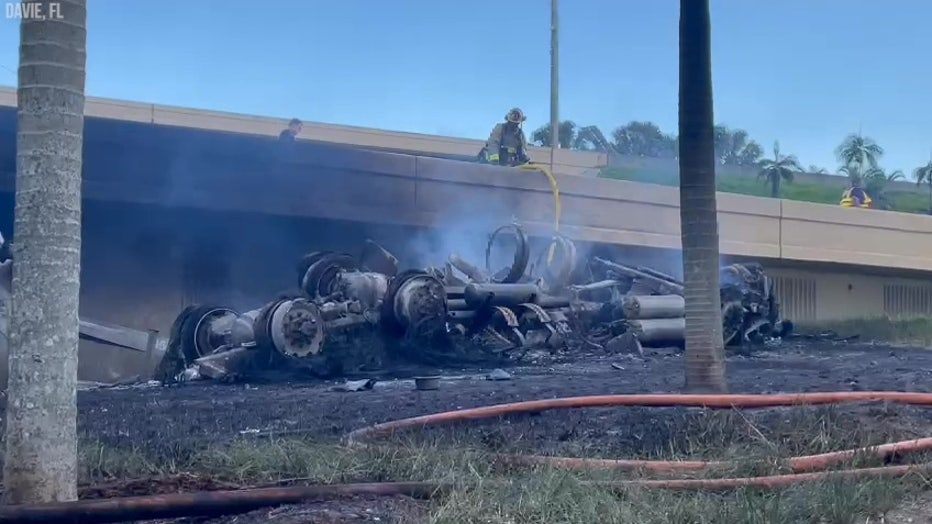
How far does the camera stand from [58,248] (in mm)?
4691

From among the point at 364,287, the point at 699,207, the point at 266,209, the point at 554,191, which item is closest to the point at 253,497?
the point at 699,207

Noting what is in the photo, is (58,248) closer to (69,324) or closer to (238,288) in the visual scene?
(69,324)

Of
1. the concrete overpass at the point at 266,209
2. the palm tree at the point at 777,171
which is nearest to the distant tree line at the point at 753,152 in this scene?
the palm tree at the point at 777,171

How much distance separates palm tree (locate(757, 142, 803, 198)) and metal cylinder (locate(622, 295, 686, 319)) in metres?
30.3

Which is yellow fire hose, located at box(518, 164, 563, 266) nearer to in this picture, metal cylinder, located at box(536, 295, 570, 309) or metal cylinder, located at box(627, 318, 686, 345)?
metal cylinder, located at box(536, 295, 570, 309)

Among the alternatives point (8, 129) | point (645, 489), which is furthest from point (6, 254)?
point (645, 489)

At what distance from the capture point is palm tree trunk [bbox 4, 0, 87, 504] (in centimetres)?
461

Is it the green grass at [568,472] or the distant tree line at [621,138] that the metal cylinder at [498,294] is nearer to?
the green grass at [568,472]

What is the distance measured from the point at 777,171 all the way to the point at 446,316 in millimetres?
35292

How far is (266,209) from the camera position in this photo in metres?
18.7

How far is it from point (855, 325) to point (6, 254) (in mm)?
16105

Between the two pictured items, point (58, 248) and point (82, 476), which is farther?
Result: point (82, 476)

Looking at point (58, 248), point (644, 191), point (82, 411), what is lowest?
point (82, 411)

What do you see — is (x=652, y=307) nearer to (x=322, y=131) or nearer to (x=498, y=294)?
(x=498, y=294)
